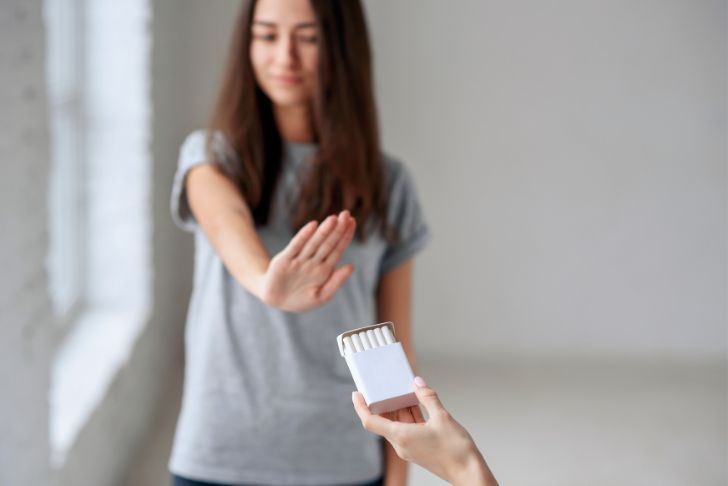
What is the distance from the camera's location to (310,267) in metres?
0.46

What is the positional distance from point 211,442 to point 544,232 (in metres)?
1.47

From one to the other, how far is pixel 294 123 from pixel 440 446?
1.61ft

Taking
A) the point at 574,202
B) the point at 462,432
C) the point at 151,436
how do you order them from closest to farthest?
the point at 462,432
the point at 151,436
the point at 574,202

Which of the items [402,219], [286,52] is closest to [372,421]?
[286,52]

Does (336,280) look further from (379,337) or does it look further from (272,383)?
(272,383)

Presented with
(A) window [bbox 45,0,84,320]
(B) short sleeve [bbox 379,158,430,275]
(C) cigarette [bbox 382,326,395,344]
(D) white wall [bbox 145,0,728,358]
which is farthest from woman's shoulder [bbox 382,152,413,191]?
(D) white wall [bbox 145,0,728,358]

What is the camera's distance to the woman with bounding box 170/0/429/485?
0.69 meters

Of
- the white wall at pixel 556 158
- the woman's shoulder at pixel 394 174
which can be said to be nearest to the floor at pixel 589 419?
the white wall at pixel 556 158

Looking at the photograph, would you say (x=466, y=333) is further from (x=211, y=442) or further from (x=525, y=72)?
(x=211, y=442)

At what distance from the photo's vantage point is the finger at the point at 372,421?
296mm

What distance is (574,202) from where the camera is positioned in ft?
6.74

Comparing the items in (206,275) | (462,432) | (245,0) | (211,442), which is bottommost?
(211,442)

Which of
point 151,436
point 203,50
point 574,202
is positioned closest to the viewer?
point 151,436

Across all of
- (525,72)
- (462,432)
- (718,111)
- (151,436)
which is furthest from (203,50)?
(462,432)
